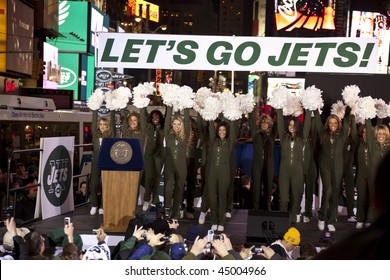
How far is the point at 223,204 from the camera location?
421 inches

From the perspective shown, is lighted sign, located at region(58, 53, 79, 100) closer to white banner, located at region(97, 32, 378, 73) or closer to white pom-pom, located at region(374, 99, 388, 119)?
white banner, located at region(97, 32, 378, 73)

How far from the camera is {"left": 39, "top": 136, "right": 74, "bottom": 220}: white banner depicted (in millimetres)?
10875

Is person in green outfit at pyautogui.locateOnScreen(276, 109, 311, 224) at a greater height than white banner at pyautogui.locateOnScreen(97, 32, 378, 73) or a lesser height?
lesser

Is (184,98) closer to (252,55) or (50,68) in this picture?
(252,55)

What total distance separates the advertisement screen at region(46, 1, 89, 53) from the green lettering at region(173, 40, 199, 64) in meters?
35.4

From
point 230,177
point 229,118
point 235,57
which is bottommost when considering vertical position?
point 230,177

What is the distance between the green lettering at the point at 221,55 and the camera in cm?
1162

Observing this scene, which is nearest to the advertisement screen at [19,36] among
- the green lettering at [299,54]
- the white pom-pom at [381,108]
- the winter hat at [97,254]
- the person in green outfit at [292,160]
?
the green lettering at [299,54]

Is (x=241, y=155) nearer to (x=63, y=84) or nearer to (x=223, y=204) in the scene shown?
(x=223, y=204)

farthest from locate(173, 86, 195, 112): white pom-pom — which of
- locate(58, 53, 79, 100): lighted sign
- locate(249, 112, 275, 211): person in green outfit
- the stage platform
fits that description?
locate(58, 53, 79, 100): lighted sign

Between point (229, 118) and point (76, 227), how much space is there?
277 cm

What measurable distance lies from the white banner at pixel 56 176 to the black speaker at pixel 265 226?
3860 mm

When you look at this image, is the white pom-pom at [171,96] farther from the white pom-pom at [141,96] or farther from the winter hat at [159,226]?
the winter hat at [159,226]

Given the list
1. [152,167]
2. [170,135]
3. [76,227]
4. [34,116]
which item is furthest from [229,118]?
[34,116]
